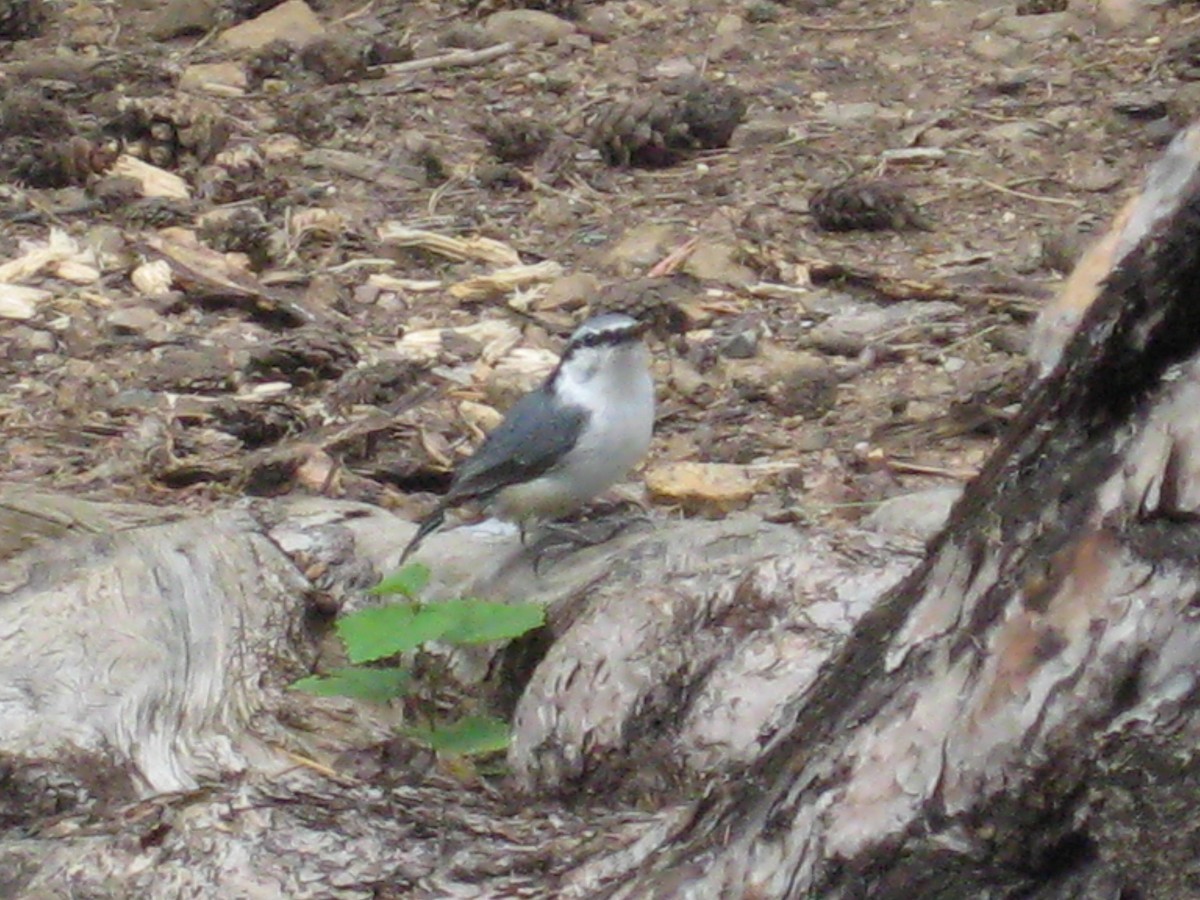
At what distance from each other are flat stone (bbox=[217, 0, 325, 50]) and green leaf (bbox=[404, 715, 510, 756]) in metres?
5.11

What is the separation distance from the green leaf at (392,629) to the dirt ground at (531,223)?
152 centimetres

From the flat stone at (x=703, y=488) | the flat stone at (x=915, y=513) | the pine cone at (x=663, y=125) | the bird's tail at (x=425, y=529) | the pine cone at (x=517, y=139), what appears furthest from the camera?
the pine cone at (x=517, y=139)

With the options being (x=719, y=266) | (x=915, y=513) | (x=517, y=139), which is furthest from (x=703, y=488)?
(x=517, y=139)

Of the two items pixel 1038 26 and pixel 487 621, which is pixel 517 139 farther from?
pixel 487 621

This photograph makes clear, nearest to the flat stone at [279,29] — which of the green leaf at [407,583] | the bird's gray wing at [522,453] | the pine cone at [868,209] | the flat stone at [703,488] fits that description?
the pine cone at [868,209]

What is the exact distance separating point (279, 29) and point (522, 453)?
13.6 ft

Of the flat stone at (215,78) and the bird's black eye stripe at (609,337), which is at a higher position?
the bird's black eye stripe at (609,337)

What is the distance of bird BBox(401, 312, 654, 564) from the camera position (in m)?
4.96

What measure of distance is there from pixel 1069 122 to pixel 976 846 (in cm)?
570

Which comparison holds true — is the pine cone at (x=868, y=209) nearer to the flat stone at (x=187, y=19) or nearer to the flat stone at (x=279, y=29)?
the flat stone at (x=279, y=29)

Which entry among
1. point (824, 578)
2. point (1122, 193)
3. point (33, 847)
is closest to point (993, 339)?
point (1122, 193)

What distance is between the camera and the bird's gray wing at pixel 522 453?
4977mm

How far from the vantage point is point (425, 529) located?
14.9 ft

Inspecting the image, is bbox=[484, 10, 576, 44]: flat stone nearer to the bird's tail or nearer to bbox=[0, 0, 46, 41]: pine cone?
bbox=[0, 0, 46, 41]: pine cone
